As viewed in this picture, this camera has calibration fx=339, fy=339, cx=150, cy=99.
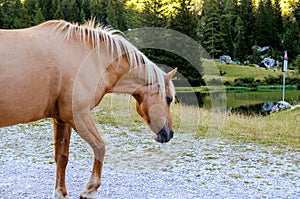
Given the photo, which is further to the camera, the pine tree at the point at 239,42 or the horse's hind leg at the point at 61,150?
the pine tree at the point at 239,42

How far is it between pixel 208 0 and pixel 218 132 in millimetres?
74127

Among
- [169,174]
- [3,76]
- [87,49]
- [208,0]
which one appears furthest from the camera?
[208,0]

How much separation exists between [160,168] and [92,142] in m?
2.10

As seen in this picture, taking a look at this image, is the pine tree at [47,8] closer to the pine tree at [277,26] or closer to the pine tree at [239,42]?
the pine tree at [239,42]

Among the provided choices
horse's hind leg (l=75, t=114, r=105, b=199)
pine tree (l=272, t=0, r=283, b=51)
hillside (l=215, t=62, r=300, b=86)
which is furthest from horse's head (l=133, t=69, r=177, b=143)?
pine tree (l=272, t=0, r=283, b=51)

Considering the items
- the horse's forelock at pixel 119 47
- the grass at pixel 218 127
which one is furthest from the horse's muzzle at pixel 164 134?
the grass at pixel 218 127

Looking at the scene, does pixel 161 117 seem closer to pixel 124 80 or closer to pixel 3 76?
pixel 124 80

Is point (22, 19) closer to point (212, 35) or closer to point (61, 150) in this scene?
point (212, 35)

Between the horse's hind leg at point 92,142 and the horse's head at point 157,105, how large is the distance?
0.69 metres

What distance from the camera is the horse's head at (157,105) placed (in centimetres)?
403

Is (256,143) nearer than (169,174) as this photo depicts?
No

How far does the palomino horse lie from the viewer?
3318mm

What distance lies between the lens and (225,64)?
5400cm

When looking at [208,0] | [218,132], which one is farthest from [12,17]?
[218,132]
